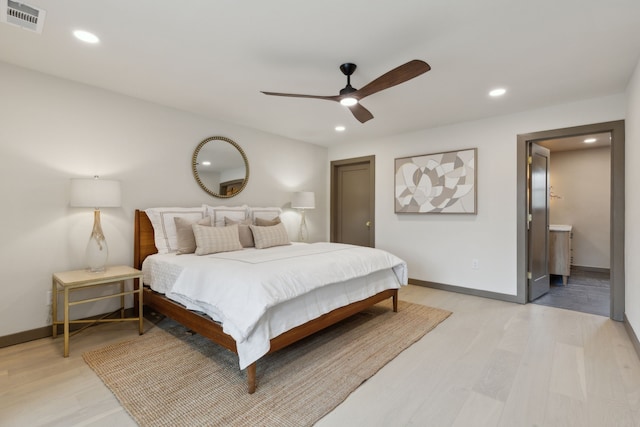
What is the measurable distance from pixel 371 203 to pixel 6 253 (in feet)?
14.7

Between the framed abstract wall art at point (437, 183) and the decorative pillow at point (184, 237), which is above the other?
the framed abstract wall art at point (437, 183)

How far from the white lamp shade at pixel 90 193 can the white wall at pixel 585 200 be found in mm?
7215

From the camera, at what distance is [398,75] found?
7.04 ft

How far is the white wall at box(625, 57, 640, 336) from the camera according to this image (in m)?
2.50

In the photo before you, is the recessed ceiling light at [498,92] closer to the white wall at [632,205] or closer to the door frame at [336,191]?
the white wall at [632,205]

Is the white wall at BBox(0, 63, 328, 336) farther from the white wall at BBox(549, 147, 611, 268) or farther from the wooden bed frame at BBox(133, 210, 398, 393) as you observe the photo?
the white wall at BBox(549, 147, 611, 268)

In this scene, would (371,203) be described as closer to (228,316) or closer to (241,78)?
(241,78)

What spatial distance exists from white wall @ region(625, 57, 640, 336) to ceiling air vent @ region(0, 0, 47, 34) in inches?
174

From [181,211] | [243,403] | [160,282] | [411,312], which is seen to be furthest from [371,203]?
[243,403]

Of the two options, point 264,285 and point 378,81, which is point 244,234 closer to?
point 264,285

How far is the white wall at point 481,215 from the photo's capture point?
11.7ft

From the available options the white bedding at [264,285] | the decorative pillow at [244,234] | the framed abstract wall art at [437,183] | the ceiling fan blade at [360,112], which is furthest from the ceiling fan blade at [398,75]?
the framed abstract wall art at [437,183]

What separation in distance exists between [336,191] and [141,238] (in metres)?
3.46

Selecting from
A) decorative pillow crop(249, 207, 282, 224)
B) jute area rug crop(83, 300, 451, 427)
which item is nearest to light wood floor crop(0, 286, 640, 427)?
jute area rug crop(83, 300, 451, 427)
